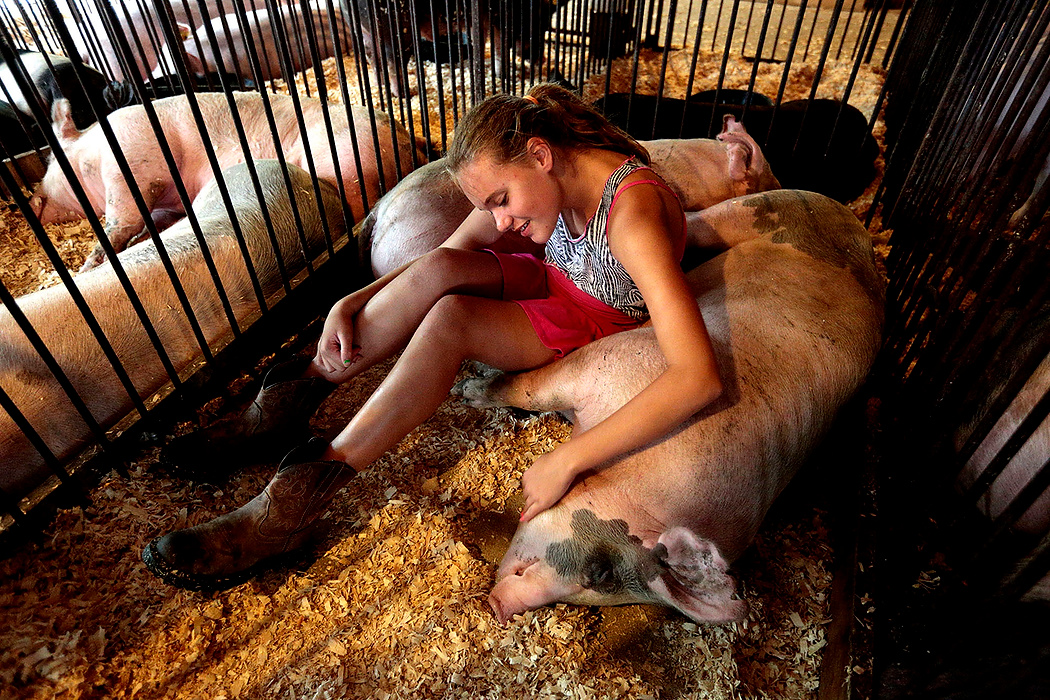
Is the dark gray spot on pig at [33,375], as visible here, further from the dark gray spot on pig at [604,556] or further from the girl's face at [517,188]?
the dark gray spot on pig at [604,556]

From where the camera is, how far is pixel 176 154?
320cm

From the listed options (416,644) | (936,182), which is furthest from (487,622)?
(936,182)

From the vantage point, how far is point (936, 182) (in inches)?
108

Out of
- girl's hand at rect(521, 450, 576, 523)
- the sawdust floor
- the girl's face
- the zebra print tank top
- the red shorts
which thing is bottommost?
the sawdust floor

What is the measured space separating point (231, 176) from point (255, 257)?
0.67m

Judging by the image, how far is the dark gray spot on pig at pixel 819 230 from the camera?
2080mm

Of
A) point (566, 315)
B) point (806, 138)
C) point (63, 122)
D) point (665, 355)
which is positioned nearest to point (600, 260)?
point (566, 315)

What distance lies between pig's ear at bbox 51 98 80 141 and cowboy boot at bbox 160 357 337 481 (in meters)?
2.49

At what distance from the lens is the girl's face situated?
4.86 ft

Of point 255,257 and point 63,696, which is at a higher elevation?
point 255,257

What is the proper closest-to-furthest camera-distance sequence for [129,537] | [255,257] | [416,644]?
[416,644] → [129,537] → [255,257]

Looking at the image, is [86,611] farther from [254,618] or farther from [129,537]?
[254,618]

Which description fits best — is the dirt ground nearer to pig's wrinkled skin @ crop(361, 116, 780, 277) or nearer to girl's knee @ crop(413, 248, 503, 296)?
girl's knee @ crop(413, 248, 503, 296)

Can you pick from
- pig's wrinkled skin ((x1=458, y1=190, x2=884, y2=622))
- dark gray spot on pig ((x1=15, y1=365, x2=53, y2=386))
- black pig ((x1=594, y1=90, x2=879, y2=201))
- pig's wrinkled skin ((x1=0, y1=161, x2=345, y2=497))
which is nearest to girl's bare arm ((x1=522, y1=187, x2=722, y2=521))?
pig's wrinkled skin ((x1=458, y1=190, x2=884, y2=622))
